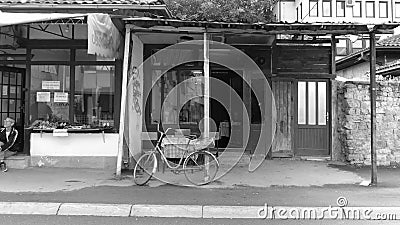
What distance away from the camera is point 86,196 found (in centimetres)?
729

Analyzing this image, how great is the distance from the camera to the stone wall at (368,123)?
11.1 metres

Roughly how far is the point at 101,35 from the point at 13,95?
15.1ft

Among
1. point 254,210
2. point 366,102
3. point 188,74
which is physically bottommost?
point 254,210

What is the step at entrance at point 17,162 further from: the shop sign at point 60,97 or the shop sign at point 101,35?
the shop sign at point 101,35

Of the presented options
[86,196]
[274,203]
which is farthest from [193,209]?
[86,196]

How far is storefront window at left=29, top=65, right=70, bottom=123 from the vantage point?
10477 millimetres

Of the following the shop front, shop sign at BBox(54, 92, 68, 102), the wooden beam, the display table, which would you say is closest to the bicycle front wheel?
the display table

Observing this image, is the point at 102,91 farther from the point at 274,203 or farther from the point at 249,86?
the point at 274,203

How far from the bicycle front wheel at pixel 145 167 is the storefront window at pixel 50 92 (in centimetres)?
A: 312

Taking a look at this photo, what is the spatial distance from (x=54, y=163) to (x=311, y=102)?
722cm

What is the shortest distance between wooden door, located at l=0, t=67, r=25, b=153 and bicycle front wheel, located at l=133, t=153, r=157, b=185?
4394 millimetres

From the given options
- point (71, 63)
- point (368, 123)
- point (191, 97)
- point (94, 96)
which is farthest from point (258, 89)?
point (71, 63)

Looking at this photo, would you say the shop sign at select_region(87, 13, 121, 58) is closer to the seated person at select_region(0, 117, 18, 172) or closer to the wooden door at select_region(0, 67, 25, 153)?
the seated person at select_region(0, 117, 18, 172)

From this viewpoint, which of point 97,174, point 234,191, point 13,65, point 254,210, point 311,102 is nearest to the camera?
point 254,210
